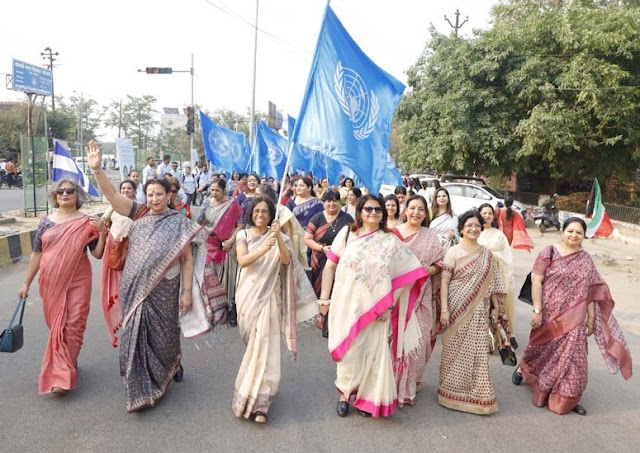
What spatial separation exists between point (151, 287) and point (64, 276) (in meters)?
0.69

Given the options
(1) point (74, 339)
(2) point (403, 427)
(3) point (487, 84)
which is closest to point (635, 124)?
(3) point (487, 84)

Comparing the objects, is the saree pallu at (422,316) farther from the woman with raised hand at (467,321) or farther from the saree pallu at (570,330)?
the saree pallu at (570,330)

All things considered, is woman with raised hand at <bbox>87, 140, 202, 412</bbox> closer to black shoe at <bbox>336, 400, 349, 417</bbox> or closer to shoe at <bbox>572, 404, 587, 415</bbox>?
black shoe at <bbox>336, 400, 349, 417</bbox>

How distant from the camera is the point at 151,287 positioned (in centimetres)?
323

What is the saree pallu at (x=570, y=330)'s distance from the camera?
3430mm

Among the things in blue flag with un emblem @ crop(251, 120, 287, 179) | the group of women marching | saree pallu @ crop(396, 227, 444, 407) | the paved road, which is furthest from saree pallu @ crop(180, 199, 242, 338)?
blue flag with un emblem @ crop(251, 120, 287, 179)

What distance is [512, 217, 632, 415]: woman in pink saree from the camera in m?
3.43

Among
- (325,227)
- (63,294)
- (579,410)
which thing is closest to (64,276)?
(63,294)

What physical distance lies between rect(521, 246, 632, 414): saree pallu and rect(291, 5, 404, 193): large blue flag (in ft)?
4.57

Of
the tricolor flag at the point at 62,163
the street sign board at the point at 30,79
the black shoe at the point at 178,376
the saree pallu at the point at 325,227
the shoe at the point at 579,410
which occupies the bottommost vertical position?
the black shoe at the point at 178,376

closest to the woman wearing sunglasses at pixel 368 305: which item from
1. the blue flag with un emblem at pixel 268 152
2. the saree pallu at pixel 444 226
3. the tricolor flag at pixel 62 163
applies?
the saree pallu at pixel 444 226

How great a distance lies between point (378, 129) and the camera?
378cm

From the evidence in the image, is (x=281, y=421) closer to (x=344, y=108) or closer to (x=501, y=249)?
(x=344, y=108)

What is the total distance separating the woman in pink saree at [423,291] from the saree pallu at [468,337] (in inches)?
4.7
